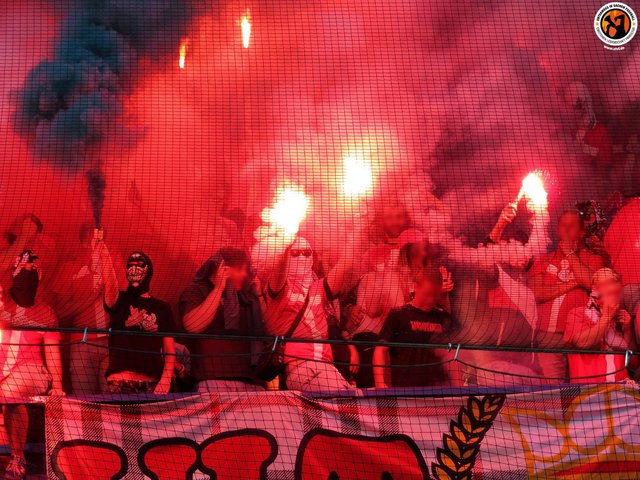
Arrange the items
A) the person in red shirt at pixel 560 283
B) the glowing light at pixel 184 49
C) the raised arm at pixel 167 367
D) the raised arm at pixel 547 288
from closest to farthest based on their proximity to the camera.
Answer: the raised arm at pixel 167 367
the person in red shirt at pixel 560 283
the raised arm at pixel 547 288
the glowing light at pixel 184 49

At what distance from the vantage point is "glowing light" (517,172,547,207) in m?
7.90

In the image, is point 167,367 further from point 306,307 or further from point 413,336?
point 413,336

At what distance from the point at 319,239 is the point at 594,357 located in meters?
2.36

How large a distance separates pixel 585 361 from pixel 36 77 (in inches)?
201

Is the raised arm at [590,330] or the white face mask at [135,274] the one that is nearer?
the raised arm at [590,330]

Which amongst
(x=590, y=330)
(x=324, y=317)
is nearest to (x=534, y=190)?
(x=590, y=330)

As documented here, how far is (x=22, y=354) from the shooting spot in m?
6.03

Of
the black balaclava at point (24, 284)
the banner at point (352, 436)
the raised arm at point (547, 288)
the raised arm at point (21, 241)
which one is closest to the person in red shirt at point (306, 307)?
the banner at point (352, 436)

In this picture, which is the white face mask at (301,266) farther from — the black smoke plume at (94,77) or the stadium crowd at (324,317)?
the black smoke plume at (94,77)

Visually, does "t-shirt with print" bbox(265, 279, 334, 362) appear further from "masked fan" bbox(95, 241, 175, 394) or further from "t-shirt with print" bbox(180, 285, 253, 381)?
"masked fan" bbox(95, 241, 175, 394)

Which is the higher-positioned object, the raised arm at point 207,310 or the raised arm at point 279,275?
the raised arm at point 279,275

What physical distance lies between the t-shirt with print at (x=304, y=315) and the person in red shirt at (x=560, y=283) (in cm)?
Answer: 147

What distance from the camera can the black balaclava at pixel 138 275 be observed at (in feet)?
20.7

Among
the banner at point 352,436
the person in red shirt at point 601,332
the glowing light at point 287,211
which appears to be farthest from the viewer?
the glowing light at point 287,211
